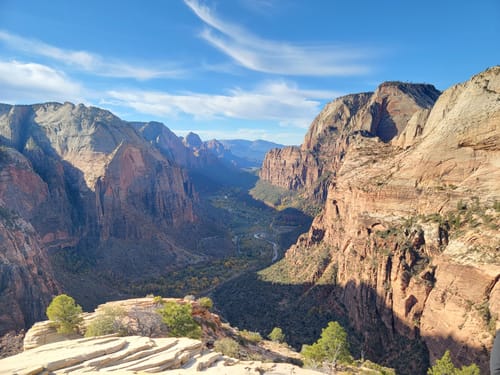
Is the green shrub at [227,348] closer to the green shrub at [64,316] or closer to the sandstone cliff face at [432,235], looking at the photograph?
the green shrub at [64,316]

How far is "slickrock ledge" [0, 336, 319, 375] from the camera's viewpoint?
Result: 71.0 ft

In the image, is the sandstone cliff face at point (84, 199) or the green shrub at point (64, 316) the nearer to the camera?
the green shrub at point (64, 316)

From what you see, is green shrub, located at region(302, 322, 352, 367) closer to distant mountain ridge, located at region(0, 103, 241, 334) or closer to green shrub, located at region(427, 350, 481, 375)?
green shrub, located at region(427, 350, 481, 375)

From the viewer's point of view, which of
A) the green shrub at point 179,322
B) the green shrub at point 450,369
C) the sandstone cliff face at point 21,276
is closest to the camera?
the green shrub at point 450,369

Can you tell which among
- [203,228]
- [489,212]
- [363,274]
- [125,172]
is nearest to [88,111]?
[125,172]

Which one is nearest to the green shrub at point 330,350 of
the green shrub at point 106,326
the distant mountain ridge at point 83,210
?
the green shrub at point 106,326

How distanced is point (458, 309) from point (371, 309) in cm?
1634

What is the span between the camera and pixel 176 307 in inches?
1535

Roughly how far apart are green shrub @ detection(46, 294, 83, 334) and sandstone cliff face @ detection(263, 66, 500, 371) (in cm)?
4392

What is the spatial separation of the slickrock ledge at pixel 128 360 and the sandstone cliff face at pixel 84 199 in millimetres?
44245

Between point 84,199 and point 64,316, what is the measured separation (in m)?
87.6

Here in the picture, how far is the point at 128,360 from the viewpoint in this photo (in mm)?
24141

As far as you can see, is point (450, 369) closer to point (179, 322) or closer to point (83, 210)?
point (179, 322)

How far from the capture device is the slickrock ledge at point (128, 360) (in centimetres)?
2164
